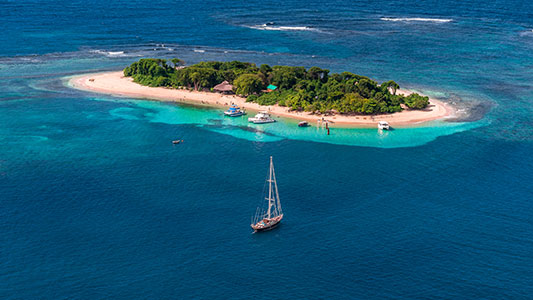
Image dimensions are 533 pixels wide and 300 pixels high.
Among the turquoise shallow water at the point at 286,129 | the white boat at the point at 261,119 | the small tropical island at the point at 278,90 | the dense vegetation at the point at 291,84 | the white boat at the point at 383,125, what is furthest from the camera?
the dense vegetation at the point at 291,84

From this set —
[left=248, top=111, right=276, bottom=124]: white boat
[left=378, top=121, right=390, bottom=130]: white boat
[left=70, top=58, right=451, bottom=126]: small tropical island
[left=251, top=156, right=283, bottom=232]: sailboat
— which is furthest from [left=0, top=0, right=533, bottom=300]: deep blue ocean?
[left=70, top=58, right=451, bottom=126]: small tropical island

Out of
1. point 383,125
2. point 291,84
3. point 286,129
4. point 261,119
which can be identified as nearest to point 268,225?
point 286,129

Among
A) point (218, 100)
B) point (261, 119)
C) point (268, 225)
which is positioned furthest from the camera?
point (218, 100)

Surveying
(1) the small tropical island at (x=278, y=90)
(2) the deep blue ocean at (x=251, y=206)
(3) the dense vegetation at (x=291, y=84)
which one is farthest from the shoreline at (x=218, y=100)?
(2) the deep blue ocean at (x=251, y=206)

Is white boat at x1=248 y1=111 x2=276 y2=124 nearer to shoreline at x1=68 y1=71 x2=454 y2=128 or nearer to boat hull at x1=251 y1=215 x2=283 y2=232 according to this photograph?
shoreline at x1=68 y1=71 x2=454 y2=128

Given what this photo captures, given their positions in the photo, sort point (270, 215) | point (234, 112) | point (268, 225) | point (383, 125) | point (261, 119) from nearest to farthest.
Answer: point (268, 225) → point (270, 215) → point (383, 125) → point (261, 119) → point (234, 112)

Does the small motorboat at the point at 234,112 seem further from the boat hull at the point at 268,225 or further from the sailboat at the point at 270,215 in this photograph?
the boat hull at the point at 268,225

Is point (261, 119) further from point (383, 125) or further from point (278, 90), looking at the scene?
point (383, 125)
